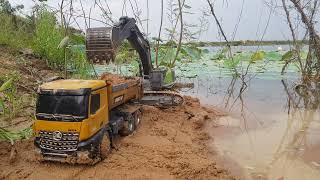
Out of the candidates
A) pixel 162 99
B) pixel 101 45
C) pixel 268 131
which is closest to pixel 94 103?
pixel 101 45

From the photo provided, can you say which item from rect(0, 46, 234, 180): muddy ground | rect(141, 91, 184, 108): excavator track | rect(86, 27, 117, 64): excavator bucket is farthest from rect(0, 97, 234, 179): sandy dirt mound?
rect(141, 91, 184, 108): excavator track

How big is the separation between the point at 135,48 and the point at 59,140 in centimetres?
435

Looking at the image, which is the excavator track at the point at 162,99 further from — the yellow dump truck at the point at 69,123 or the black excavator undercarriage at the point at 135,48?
the yellow dump truck at the point at 69,123

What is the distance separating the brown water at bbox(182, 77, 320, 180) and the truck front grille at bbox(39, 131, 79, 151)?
8.11ft

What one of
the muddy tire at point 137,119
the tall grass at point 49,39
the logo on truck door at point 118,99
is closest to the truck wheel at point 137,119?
the muddy tire at point 137,119

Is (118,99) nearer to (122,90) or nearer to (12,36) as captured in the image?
(122,90)

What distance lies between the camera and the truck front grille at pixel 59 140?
235 inches

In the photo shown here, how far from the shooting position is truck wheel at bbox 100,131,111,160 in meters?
6.42

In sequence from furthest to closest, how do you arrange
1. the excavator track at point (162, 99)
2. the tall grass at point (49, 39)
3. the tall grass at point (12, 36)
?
1. the tall grass at point (12, 36)
2. the tall grass at point (49, 39)
3. the excavator track at point (162, 99)

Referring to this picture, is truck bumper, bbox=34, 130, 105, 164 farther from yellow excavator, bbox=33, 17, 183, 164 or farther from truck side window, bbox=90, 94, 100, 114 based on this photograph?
truck side window, bbox=90, 94, 100, 114

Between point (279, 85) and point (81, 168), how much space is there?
11.4m

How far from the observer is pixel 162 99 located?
10117mm

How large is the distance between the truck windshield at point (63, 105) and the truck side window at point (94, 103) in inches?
6.4

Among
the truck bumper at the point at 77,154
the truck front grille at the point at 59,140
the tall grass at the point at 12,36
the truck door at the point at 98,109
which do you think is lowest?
the truck bumper at the point at 77,154
